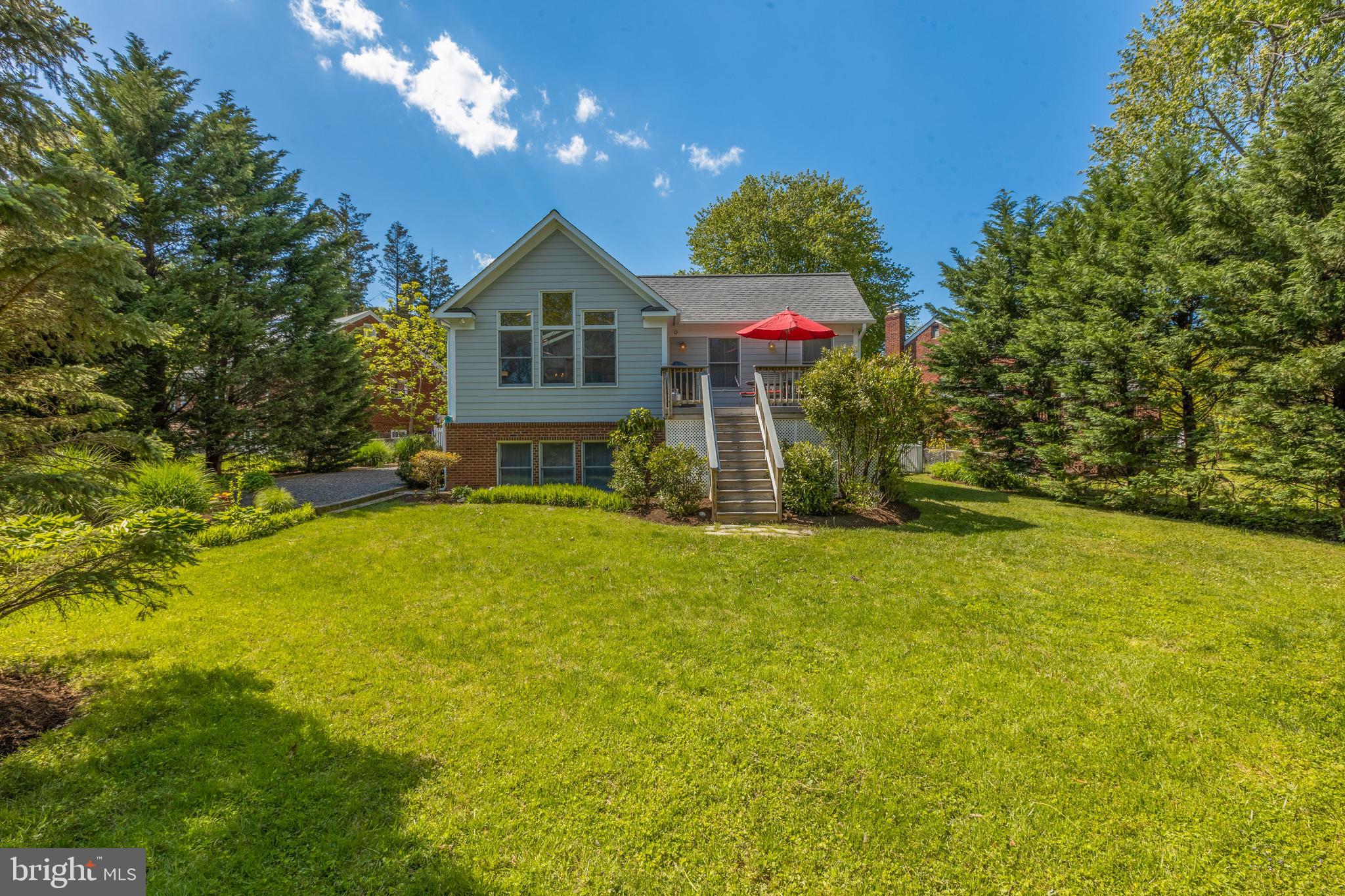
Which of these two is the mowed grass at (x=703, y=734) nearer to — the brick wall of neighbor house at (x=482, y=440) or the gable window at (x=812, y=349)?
the brick wall of neighbor house at (x=482, y=440)

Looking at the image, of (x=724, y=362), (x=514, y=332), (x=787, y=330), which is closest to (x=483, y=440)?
(x=514, y=332)

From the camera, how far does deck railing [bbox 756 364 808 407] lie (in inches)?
471

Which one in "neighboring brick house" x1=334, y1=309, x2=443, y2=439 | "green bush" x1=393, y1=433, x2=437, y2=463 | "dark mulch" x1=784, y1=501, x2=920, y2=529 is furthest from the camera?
"neighboring brick house" x1=334, y1=309, x2=443, y2=439

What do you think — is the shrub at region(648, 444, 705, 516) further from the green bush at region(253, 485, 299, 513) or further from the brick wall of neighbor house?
the green bush at region(253, 485, 299, 513)

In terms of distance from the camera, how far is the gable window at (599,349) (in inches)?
470


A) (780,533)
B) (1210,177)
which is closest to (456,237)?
(780,533)

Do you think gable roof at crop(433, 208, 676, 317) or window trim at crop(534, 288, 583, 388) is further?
window trim at crop(534, 288, 583, 388)

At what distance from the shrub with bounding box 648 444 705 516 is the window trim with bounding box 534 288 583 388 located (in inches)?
143

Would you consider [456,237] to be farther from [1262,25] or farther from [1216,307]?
[1262,25]

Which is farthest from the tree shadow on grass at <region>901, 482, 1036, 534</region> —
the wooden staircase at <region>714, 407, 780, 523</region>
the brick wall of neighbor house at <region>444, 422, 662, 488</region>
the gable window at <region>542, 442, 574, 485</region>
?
the gable window at <region>542, 442, 574, 485</region>

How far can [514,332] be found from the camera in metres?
11.9

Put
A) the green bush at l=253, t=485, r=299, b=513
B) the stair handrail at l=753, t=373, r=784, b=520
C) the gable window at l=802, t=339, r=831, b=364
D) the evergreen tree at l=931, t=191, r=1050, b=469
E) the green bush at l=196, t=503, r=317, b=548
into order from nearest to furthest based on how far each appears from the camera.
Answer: the green bush at l=196, t=503, r=317, b=548 < the green bush at l=253, t=485, r=299, b=513 < the stair handrail at l=753, t=373, r=784, b=520 < the evergreen tree at l=931, t=191, r=1050, b=469 < the gable window at l=802, t=339, r=831, b=364

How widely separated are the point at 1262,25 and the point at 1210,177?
11.9 m

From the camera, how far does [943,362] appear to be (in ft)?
51.4
